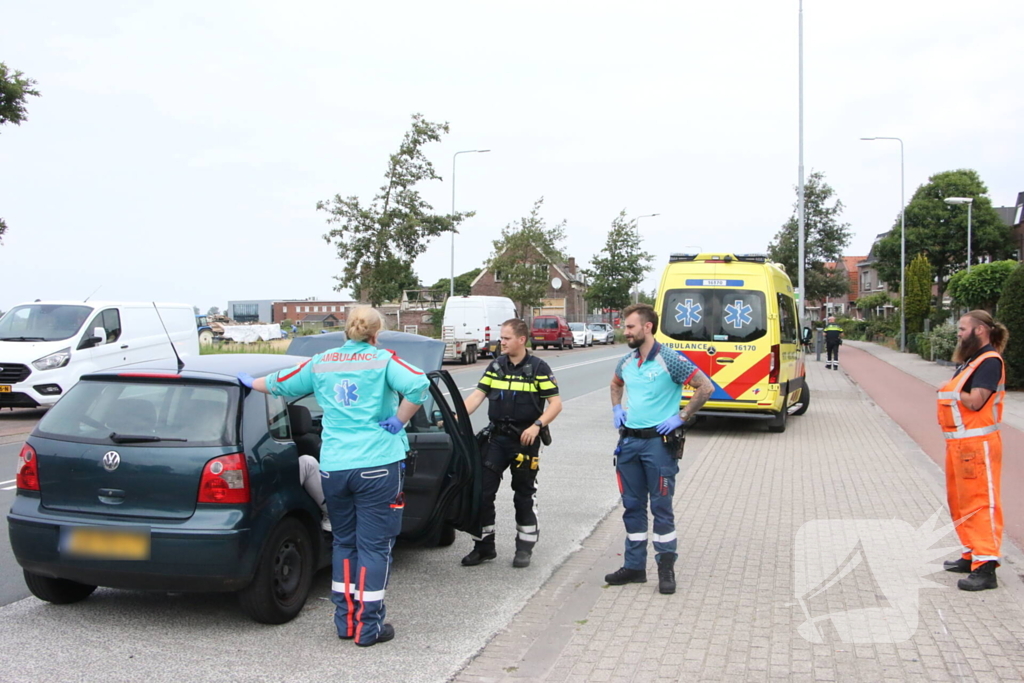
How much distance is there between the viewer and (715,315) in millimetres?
12578

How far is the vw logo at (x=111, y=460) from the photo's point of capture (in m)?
4.36

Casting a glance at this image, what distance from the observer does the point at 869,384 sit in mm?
23422

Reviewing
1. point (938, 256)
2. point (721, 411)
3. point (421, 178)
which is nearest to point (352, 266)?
point (421, 178)

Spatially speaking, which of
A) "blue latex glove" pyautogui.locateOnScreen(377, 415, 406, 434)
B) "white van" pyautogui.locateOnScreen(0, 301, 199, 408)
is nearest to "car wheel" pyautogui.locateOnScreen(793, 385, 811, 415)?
"white van" pyautogui.locateOnScreen(0, 301, 199, 408)

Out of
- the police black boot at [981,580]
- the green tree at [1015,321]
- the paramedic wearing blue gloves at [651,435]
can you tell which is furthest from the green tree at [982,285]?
the paramedic wearing blue gloves at [651,435]

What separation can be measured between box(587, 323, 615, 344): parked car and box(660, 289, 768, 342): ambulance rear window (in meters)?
40.1

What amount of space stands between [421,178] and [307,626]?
29293mm

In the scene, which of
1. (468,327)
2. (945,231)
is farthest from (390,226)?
(945,231)

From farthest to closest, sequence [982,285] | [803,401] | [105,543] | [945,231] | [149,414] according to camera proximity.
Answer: [945,231], [982,285], [803,401], [149,414], [105,543]

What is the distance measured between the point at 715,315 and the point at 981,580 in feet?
24.7

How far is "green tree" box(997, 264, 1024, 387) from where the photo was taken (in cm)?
1856

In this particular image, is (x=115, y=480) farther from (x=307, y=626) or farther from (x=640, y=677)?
(x=640, y=677)

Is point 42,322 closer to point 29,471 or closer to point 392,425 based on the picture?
point 29,471

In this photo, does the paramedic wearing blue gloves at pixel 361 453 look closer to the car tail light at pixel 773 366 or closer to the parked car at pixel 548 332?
the car tail light at pixel 773 366
